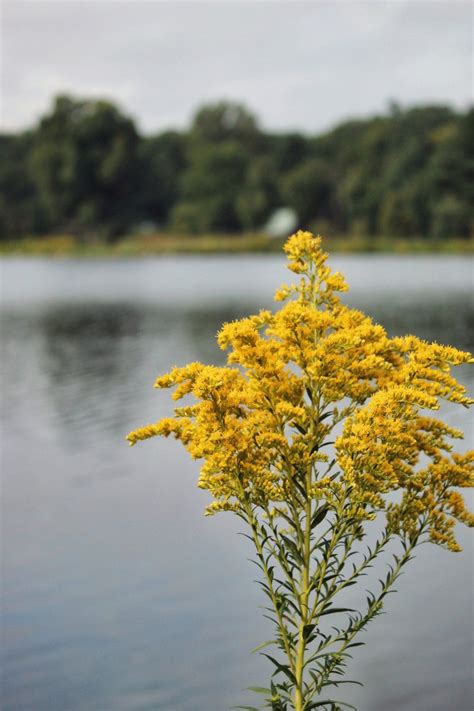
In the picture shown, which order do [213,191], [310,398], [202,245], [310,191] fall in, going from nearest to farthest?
[310,398]
[310,191]
[202,245]
[213,191]

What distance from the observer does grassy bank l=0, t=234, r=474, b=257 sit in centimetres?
10044

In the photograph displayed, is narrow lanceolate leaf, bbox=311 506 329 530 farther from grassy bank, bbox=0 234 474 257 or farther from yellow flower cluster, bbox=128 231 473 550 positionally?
grassy bank, bbox=0 234 474 257

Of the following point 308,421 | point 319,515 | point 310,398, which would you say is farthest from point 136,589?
point 310,398

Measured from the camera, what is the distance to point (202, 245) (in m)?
128

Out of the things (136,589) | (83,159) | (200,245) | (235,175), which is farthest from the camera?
(235,175)

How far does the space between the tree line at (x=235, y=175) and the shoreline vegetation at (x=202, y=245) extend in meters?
1.56

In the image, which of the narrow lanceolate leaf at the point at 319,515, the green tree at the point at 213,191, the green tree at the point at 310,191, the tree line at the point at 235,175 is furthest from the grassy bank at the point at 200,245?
the narrow lanceolate leaf at the point at 319,515

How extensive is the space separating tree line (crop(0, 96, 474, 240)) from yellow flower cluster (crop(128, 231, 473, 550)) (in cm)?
9230

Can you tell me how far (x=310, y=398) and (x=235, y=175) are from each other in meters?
135

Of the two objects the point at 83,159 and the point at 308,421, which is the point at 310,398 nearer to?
the point at 308,421

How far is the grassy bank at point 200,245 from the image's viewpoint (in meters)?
100

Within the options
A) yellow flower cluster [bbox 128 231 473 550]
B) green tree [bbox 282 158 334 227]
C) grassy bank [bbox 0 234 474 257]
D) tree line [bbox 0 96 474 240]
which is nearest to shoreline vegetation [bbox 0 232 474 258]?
grassy bank [bbox 0 234 474 257]

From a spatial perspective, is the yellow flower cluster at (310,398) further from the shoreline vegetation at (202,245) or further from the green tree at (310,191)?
the green tree at (310,191)

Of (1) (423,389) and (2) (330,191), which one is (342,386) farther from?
(2) (330,191)
